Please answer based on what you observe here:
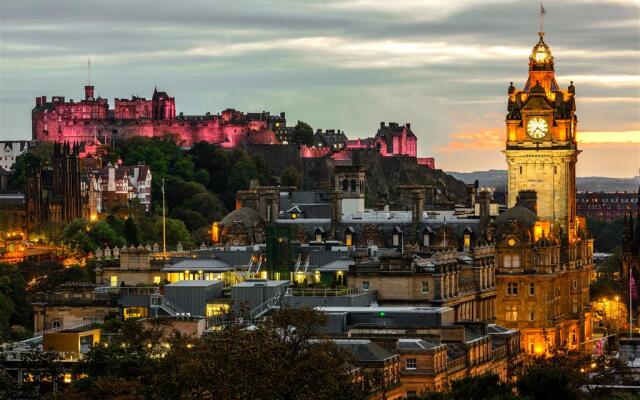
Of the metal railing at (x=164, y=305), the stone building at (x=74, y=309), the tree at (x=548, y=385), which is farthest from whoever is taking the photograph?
the stone building at (x=74, y=309)

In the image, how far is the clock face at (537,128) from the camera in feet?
600

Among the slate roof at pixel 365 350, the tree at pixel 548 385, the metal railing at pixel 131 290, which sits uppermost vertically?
the metal railing at pixel 131 290

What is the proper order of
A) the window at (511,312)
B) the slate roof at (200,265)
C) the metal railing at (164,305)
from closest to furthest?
A: the metal railing at (164,305) → the slate roof at (200,265) → the window at (511,312)

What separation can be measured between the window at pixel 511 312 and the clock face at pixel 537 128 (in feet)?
70.8

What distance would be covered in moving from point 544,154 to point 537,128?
210 centimetres

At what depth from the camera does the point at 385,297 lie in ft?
433

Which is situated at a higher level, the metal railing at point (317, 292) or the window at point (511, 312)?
the metal railing at point (317, 292)

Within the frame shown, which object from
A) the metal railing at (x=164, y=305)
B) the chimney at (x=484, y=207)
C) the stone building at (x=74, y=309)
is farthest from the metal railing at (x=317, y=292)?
the chimney at (x=484, y=207)

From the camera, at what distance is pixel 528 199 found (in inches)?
6973

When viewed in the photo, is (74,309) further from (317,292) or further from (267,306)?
(317,292)

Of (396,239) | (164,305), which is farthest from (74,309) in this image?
(396,239)

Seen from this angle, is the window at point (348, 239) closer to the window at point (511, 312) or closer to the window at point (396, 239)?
the window at point (396, 239)

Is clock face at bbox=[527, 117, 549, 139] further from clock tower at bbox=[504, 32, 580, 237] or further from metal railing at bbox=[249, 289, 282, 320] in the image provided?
metal railing at bbox=[249, 289, 282, 320]

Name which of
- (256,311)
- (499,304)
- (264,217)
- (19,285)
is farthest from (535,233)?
(256,311)
